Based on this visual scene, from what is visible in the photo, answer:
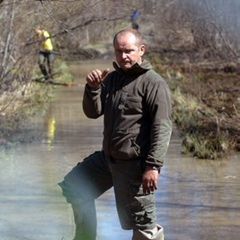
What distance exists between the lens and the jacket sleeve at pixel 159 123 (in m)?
4.98

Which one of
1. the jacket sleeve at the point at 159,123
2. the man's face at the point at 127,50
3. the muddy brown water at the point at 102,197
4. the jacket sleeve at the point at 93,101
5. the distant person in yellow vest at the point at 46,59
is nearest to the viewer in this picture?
the jacket sleeve at the point at 159,123

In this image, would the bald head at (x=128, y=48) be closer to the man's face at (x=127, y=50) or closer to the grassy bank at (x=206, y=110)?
the man's face at (x=127, y=50)

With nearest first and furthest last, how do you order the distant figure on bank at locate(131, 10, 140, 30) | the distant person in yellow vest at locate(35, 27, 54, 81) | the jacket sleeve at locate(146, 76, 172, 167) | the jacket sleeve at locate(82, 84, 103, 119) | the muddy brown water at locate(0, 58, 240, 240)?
the jacket sleeve at locate(146, 76, 172, 167) → the jacket sleeve at locate(82, 84, 103, 119) → the muddy brown water at locate(0, 58, 240, 240) → the distant person in yellow vest at locate(35, 27, 54, 81) → the distant figure on bank at locate(131, 10, 140, 30)

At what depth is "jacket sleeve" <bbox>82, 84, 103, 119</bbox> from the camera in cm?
525

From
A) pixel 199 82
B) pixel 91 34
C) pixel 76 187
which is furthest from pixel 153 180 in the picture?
pixel 91 34

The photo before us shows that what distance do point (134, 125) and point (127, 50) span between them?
1.55 ft

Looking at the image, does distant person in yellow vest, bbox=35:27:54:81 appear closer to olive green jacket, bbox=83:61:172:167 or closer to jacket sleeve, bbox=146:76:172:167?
olive green jacket, bbox=83:61:172:167

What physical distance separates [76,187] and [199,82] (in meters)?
14.4

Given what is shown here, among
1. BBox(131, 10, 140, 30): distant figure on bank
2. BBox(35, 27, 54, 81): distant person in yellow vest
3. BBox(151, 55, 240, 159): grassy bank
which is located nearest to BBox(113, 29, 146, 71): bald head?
BBox(151, 55, 240, 159): grassy bank

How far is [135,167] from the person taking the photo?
203 inches

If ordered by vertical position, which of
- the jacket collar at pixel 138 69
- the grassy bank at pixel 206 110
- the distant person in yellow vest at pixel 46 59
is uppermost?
the jacket collar at pixel 138 69

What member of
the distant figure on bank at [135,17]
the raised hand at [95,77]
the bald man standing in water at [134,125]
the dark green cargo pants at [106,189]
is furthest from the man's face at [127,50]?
the distant figure on bank at [135,17]

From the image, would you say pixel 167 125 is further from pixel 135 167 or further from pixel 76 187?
pixel 76 187

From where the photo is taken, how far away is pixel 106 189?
18.4ft
